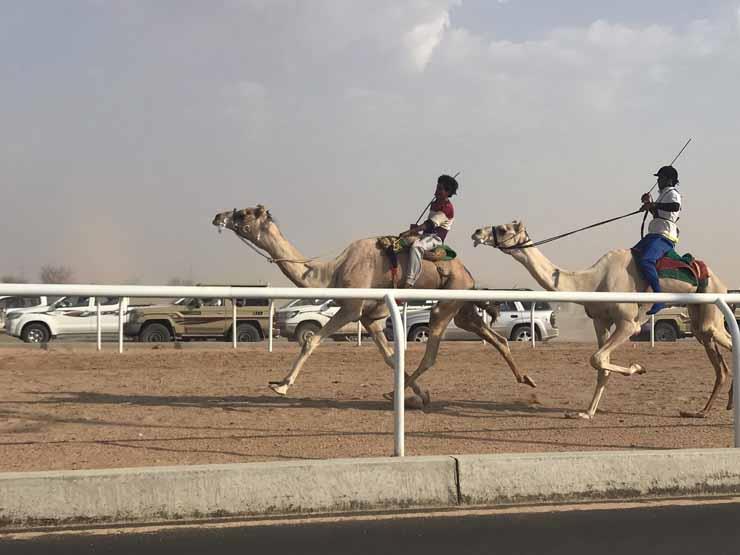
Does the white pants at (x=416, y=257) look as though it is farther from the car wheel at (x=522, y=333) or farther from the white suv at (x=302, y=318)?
the car wheel at (x=522, y=333)

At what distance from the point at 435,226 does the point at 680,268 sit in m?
2.81

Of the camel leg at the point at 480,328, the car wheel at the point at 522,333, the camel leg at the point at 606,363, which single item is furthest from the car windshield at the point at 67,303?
the camel leg at the point at 606,363

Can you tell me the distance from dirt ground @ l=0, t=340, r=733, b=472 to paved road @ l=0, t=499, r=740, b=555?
49.2 inches

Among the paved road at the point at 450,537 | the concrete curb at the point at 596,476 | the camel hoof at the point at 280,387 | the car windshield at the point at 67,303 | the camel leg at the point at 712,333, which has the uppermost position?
the car windshield at the point at 67,303

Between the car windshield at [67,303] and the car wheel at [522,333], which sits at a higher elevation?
the car windshield at [67,303]

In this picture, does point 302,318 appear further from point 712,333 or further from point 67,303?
point 712,333

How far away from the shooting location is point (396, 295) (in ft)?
18.9

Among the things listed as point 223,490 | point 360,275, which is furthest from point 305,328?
point 223,490

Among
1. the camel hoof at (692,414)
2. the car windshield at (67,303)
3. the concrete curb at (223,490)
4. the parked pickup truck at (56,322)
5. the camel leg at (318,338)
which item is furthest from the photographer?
the car windshield at (67,303)

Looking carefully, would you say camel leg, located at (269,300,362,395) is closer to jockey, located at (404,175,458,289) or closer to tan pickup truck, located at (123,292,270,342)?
jockey, located at (404,175,458,289)

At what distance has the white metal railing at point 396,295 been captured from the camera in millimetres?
5344

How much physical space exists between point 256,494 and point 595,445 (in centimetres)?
289

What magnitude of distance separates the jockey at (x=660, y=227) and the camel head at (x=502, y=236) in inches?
50.1

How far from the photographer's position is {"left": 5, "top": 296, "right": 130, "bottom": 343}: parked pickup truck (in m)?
24.7
